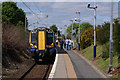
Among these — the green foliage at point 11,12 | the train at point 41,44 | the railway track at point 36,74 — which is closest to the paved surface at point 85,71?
the railway track at point 36,74

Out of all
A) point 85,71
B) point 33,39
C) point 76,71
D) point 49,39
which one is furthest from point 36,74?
point 49,39

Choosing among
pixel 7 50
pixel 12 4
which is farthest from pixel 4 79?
pixel 12 4

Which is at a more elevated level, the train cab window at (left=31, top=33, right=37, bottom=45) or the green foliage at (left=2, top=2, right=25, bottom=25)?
the green foliage at (left=2, top=2, right=25, bottom=25)

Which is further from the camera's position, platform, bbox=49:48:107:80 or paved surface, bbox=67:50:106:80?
paved surface, bbox=67:50:106:80

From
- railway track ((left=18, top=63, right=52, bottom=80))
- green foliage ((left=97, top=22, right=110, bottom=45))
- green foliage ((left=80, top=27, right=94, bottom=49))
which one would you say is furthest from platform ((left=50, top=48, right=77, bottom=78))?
green foliage ((left=80, top=27, right=94, bottom=49))

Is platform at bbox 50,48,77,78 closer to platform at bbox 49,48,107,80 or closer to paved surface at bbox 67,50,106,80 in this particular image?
platform at bbox 49,48,107,80

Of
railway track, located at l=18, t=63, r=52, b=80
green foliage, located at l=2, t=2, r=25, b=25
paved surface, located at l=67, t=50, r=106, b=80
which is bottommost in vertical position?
railway track, located at l=18, t=63, r=52, b=80

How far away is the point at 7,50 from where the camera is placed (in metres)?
16.8

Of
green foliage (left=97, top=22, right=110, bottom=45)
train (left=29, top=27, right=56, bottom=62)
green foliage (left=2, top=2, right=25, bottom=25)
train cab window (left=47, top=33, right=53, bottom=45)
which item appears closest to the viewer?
train (left=29, top=27, right=56, bottom=62)

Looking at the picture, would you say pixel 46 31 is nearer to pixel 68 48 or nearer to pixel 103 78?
pixel 103 78

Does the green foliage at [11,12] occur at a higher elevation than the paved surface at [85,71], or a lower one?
higher

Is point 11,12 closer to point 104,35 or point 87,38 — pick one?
point 87,38

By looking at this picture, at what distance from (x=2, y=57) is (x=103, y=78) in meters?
7.85

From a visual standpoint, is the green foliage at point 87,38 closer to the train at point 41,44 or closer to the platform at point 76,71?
the train at point 41,44
